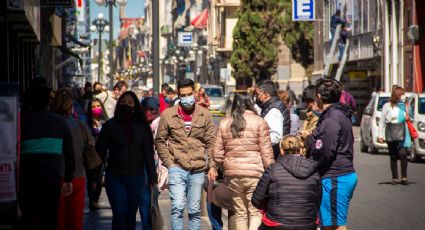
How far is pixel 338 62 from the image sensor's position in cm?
5912

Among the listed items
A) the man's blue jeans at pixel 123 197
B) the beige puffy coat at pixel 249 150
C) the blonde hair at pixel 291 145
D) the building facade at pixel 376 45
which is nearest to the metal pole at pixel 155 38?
the man's blue jeans at pixel 123 197

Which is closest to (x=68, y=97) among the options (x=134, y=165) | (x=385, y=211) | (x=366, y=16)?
(x=134, y=165)

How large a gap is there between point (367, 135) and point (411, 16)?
15.8m

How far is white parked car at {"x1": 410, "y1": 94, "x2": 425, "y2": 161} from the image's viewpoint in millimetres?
26359

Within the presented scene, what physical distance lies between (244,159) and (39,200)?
2.45m

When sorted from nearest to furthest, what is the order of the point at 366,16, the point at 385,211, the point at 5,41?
the point at 5,41 < the point at 385,211 < the point at 366,16

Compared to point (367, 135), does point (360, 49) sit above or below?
above

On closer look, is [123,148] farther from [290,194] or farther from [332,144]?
[290,194]

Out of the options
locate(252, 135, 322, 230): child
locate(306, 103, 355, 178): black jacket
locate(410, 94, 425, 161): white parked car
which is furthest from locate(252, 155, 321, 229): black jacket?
locate(410, 94, 425, 161): white parked car

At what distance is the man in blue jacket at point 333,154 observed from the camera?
10211 millimetres

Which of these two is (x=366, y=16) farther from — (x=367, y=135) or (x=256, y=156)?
(x=256, y=156)

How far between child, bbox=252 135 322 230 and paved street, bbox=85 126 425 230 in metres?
4.61

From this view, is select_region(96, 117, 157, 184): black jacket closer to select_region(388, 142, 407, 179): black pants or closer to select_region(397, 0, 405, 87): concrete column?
select_region(388, 142, 407, 179): black pants

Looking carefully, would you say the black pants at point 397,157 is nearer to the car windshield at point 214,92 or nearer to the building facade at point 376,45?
the building facade at point 376,45
